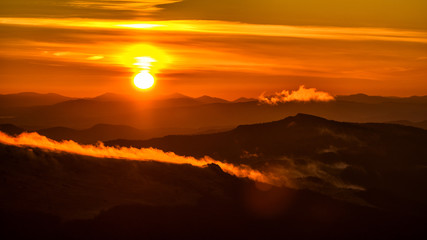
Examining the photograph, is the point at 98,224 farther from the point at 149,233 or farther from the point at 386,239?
the point at 386,239

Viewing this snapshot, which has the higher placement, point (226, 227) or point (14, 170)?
point (14, 170)

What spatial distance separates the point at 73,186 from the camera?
186625 millimetres

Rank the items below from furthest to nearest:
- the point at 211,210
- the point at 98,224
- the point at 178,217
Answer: the point at 211,210
the point at 178,217
the point at 98,224

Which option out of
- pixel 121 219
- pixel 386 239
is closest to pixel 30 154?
pixel 121 219

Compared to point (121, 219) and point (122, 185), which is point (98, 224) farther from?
point (122, 185)

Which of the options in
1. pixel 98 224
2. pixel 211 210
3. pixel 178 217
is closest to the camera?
pixel 98 224

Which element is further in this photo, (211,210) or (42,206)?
(211,210)

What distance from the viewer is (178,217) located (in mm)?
178250

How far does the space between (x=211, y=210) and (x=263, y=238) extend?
55.5 ft

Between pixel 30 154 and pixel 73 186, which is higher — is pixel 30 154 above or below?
above

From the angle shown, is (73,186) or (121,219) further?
(73,186)

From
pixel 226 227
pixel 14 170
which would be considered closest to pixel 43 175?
pixel 14 170

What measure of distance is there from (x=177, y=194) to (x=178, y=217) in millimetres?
20278

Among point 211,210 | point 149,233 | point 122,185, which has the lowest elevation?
point 149,233
